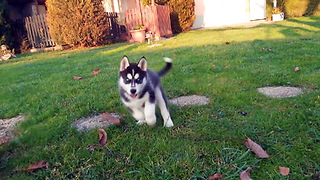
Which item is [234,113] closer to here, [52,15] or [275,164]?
[275,164]

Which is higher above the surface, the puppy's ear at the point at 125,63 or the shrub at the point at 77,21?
the shrub at the point at 77,21

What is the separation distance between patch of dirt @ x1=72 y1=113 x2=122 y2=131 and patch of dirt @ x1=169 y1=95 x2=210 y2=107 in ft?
2.67

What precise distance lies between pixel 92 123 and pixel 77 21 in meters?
9.26

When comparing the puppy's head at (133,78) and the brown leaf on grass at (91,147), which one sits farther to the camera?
the puppy's head at (133,78)

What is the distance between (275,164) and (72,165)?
5.26 feet

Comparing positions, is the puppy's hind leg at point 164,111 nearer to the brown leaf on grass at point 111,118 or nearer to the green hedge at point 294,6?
the brown leaf on grass at point 111,118

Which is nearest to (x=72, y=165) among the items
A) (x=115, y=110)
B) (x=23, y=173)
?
(x=23, y=173)

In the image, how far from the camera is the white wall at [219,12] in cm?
1933

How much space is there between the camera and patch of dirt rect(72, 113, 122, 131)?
9.63ft

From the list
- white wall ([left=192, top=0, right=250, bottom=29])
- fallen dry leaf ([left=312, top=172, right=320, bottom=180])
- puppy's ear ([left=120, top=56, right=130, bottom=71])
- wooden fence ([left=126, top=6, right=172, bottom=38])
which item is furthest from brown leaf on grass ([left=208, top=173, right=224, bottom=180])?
white wall ([left=192, top=0, right=250, bottom=29])

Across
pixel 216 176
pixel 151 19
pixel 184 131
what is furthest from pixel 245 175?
pixel 151 19

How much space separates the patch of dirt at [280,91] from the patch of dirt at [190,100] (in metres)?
0.83

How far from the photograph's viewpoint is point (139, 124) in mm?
2887

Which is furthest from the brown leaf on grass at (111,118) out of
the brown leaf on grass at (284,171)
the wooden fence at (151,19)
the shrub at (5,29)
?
the shrub at (5,29)
